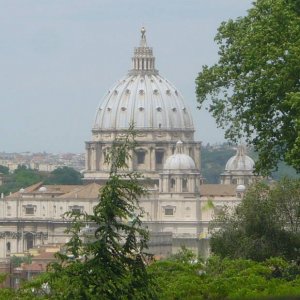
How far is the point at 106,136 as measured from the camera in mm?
187000

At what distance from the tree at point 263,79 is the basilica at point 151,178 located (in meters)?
92.3

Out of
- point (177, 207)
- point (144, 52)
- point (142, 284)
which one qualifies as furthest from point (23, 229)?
point (142, 284)

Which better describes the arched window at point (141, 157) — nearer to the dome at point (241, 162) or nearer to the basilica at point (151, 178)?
the basilica at point (151, 178)

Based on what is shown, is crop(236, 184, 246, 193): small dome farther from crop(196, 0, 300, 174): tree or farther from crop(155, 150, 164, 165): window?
crop(196, 0, 300, 174): tree

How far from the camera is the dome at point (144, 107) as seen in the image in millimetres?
188250

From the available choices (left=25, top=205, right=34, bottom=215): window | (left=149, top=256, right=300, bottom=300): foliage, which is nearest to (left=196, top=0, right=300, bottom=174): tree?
(left=149, top=256, right=300, bottom=300): foliage

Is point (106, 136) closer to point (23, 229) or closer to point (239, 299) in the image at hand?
point (23, 229)

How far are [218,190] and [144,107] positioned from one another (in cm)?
1958

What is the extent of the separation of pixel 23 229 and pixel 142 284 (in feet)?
439

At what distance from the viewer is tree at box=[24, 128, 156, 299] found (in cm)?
3631

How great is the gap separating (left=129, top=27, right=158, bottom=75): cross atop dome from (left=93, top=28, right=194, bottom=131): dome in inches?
42.7

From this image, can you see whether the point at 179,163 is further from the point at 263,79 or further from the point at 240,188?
the point at 263,79

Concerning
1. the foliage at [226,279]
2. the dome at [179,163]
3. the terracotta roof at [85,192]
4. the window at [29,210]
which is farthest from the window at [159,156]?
the foliage at [226,279]

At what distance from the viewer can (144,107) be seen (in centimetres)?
18938
